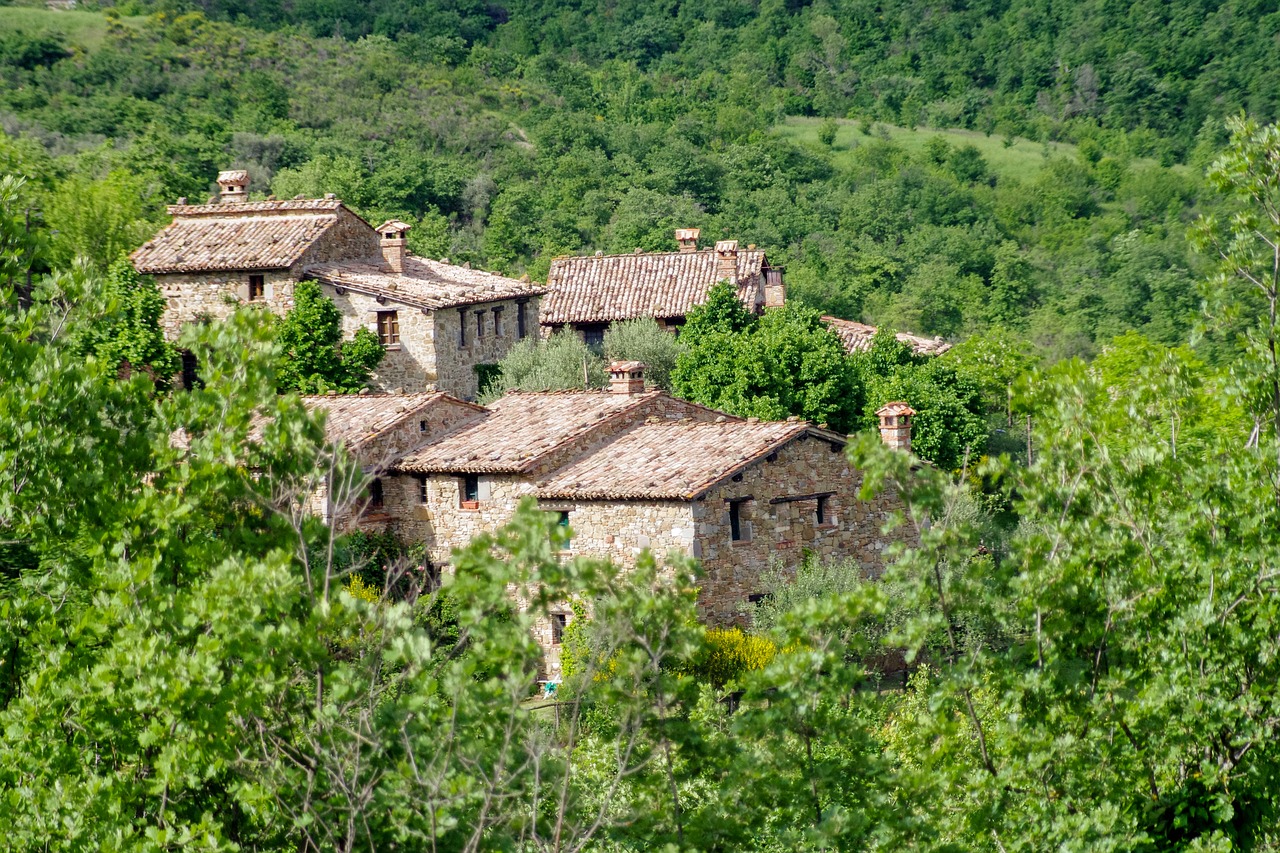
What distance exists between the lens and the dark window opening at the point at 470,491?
3027cm

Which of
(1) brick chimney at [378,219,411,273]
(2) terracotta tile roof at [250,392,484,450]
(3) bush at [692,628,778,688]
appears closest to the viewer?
(3) bush at [692,628,778,688]

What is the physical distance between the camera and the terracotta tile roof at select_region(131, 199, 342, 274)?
128 ft

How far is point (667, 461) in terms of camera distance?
29438mm

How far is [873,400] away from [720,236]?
42.1 meters

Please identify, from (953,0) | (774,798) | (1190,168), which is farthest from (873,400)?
(953,0)

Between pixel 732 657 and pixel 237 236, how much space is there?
19302mm

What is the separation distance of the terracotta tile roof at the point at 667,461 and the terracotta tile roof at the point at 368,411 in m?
3.18

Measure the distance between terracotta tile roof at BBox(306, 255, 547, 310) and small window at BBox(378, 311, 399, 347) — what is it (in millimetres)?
542

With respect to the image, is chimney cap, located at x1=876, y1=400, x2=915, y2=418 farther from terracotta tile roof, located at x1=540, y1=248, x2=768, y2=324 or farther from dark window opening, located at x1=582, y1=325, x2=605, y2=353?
dark window opening, located at x1=582, y1=325, x2=605, y2=353

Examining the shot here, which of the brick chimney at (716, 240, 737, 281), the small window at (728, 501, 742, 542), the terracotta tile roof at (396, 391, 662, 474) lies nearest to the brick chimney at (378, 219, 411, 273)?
the brick chimney at (716, 240, 737, 281)

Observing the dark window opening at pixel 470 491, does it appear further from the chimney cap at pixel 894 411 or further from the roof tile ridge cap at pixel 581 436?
the chimney cap at pixel 894 411

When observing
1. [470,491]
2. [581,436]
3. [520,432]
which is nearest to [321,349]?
[520,432]

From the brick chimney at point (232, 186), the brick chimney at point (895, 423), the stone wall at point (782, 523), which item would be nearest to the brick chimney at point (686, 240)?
the brick chimney at point (232, 186)

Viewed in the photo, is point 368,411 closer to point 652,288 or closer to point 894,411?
point 894,411
